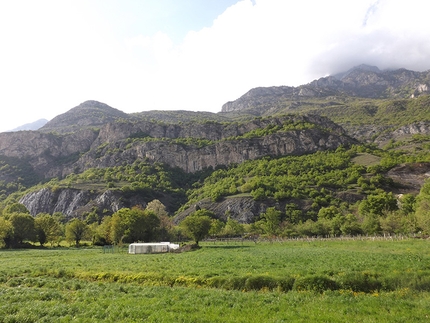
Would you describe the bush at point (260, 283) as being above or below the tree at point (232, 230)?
above

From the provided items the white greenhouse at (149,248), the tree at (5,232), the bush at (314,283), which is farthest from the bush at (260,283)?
the tree at (5,232)

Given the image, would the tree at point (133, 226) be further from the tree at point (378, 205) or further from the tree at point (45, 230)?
the tree at point (378, 205)

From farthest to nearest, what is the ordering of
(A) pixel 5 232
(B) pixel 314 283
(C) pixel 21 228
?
(C) pixel 21 228 → (A) pixel 5 232 → (B) pixel 314 283

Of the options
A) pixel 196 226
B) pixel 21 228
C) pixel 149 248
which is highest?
pixel 196 226

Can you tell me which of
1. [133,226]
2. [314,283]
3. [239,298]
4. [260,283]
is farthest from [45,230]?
[314,283]

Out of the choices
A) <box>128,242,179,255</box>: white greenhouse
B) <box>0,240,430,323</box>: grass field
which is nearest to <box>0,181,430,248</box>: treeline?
<box>128,242,179,255</box>: white greenhouse

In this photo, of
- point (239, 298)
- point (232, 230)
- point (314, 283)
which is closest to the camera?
point (239, 298)

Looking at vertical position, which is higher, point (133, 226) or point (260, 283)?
point (260, 283)

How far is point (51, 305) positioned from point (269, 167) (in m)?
179

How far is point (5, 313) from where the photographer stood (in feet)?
50.1

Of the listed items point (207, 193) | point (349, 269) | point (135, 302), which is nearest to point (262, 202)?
point (207, 193)

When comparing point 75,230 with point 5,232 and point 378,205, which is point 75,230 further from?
point 378,205

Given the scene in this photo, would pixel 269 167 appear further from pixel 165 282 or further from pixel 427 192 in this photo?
pixel 165 282

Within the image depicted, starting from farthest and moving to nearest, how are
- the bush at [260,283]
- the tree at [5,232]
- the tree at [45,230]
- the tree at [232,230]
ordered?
the tree at [232,230] < the tree at [45,230] < the tree at [5,232] < the bush at [260,283]
